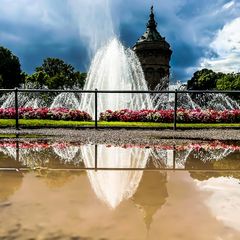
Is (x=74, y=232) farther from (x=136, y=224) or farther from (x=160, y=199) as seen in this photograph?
(x=160, y=199)

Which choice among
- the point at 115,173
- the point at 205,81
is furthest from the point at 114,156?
the point at 205,81

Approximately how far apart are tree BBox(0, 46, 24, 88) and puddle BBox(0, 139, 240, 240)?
63.1 meters

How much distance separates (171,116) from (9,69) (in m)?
57.7

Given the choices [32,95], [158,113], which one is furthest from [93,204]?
[32,95]

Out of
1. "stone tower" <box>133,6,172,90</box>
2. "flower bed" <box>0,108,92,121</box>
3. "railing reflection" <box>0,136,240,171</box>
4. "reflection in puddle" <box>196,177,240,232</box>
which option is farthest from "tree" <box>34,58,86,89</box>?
"reflection in puddle" <box>196,177,240,232</box>

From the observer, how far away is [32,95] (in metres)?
29.4

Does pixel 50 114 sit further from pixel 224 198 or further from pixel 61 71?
pixel 61 71

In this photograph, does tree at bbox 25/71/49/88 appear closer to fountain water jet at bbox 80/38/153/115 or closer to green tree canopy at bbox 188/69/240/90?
green tree canopy at bbox 188/69/240/90

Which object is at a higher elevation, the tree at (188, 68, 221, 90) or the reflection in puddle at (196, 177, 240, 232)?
the tree at (188, 68, 221, 90)

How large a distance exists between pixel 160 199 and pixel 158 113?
10.8 m

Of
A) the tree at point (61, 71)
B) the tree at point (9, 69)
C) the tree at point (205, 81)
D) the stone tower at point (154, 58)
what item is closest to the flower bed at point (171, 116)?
the stone tower at point (154, 58)

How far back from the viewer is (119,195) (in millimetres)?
3740

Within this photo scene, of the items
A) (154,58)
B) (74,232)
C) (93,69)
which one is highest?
(154,58)

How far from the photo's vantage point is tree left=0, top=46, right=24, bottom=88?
2635 inches
